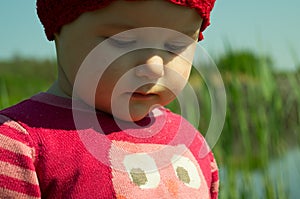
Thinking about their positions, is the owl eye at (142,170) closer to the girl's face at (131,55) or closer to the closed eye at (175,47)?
the girl's face at (131,55)

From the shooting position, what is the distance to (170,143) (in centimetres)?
93

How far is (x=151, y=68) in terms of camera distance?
2.53ft

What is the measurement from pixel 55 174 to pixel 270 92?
0.99 m

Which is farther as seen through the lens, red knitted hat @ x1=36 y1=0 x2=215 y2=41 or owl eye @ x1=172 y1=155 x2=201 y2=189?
owl eye @ x1=172 y1=155 x2=201 y2=189

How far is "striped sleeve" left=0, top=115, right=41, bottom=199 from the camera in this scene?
76 centimetres

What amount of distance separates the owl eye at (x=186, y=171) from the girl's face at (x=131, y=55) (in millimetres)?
112

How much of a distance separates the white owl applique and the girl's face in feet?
0.19

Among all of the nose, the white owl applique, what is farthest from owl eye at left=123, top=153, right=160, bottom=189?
the nose

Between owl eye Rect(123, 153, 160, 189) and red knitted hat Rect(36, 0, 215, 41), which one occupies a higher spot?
red knitted hat Rect(36, 0, 215, 41)

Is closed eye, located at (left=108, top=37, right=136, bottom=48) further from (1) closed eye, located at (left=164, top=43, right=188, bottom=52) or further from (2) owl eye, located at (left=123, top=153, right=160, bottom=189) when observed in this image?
(2) owl eye, located at (left=123, top=153, right=160, bottom=189)

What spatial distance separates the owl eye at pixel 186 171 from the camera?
898 mm

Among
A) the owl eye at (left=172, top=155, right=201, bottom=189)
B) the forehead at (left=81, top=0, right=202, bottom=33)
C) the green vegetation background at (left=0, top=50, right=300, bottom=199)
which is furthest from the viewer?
the green vegetation background at (left=0, top=50, right=300, bottom=199)

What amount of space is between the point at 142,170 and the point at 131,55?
0.19 metres

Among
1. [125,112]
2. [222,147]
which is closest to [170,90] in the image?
[125,112]
